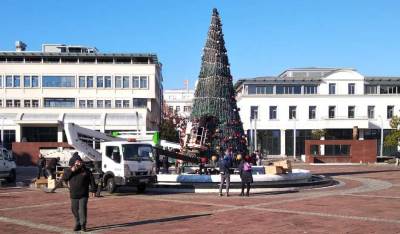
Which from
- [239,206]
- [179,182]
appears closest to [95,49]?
[179,182]

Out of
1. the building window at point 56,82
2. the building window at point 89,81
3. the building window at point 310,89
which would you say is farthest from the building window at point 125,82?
the building window at point 310,89

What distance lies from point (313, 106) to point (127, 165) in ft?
206

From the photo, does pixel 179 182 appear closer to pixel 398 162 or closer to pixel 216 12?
pixel 216 12

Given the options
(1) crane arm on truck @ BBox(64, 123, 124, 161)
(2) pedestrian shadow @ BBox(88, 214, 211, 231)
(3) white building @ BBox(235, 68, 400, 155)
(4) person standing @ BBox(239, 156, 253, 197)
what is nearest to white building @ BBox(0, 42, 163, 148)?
(3) white building @ BBox(235, 68, 400, 155)

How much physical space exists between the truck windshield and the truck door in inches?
11.4

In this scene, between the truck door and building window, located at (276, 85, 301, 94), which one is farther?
building window, located at (276, 85, 301, 94)

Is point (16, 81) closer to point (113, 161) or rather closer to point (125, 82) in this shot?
point (125, 82)

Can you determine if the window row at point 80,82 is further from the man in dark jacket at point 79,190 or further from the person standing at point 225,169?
the man in dark jacket at point 79,190

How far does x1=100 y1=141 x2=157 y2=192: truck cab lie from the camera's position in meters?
22.7

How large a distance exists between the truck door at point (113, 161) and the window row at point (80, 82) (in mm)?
52172

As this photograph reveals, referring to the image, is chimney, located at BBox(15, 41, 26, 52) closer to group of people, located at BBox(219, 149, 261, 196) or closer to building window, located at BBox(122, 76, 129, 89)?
building window, located at BBox(122, 76, 129, 89)

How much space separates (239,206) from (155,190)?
7332mm

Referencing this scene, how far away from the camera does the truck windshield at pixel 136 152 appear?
2306cm

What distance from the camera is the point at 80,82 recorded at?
7506 cm
